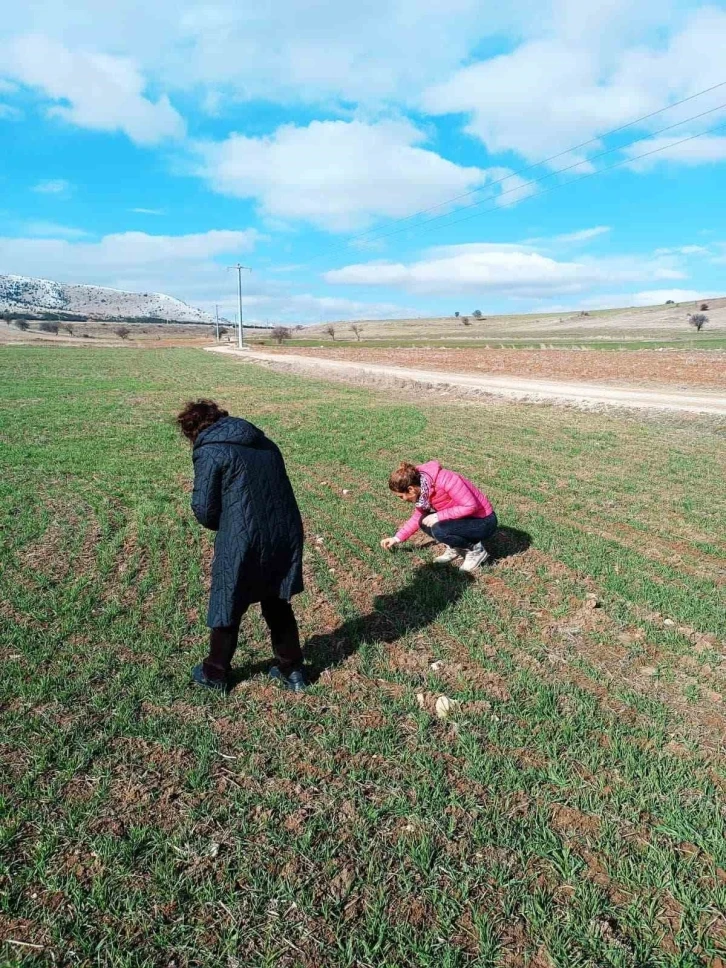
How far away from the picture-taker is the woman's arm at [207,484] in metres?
3.73

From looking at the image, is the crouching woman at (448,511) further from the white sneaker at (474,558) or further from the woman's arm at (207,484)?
the woman's arm at (207,484)

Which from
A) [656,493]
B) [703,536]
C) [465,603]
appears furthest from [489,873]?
[656,493]

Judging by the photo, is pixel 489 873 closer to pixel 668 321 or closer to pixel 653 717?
pixel 653 717

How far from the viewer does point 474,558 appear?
630 centimetres

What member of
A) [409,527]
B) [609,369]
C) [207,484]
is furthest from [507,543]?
[609,369]

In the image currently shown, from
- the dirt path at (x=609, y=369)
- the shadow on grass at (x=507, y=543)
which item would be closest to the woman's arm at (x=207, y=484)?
the shadow on grass at (x=507, y=543)

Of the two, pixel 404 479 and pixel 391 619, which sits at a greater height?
pixel 404 479

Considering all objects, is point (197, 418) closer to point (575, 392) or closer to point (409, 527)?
point (409, 527)

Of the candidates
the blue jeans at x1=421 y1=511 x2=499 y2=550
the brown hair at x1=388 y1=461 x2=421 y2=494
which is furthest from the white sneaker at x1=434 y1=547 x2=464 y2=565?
the brown hair at x1=388 y1=461 x2=421 y2=494

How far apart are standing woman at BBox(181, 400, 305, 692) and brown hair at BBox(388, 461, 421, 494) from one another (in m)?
2.11

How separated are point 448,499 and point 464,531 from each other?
363 millimetres

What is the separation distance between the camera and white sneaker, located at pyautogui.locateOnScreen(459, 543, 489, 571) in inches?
247

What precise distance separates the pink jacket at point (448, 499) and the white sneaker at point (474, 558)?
14.4 inches

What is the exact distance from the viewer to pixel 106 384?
2534cm
